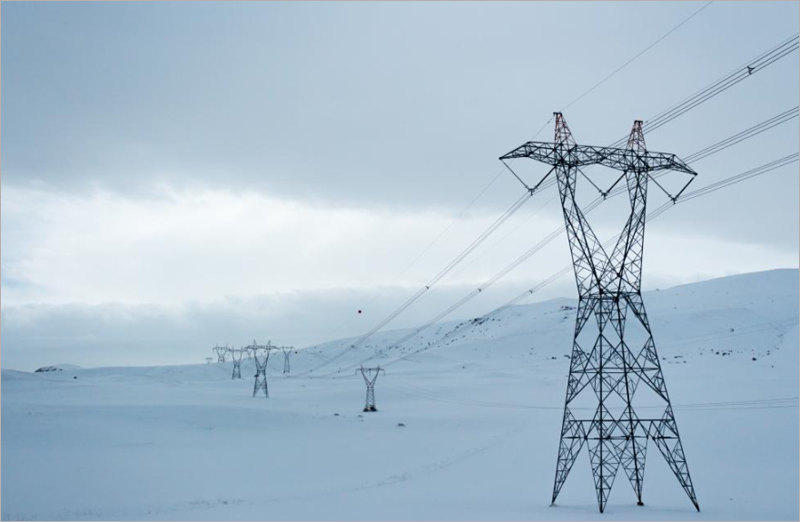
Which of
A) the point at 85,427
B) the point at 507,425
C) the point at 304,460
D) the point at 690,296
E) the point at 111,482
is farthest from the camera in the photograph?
the point at 690,296

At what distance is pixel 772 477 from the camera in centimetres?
3111

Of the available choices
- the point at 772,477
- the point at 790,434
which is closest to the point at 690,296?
the point at 790,434

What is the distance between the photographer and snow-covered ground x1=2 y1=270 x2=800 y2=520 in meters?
26.1

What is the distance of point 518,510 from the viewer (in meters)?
24.7

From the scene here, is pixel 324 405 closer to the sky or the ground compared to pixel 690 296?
closer to the ground

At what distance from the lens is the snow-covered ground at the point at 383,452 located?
2611 centimetres

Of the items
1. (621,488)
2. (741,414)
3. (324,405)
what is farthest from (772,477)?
(324,405)

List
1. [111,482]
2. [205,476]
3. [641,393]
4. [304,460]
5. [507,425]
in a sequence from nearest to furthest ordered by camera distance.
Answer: [111,482], [205,476], [304,460], [507,425], [641,393]

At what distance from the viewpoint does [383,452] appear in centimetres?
4131

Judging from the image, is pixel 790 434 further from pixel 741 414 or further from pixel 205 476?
pixel 205 476

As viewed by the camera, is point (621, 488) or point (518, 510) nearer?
point (518, 510)

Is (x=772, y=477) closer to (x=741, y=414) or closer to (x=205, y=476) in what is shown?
(x=741, y=414)

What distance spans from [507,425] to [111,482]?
32740 mm

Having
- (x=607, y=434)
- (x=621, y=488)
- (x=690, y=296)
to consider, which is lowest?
(x=621, y=488)
